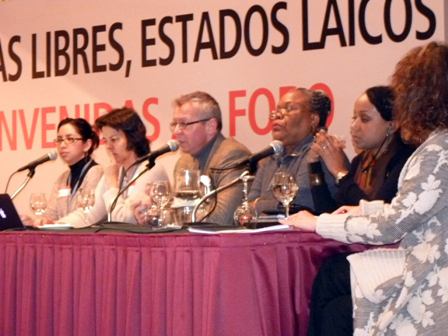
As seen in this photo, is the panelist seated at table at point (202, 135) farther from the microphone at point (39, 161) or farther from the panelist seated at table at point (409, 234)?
the panelist seated at table at point (409, 234)

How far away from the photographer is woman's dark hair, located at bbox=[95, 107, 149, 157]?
5059 mm

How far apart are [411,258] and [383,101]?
149 centimetres

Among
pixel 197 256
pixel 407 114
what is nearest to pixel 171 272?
pixel 197 256

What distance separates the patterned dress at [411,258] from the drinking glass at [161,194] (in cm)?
102

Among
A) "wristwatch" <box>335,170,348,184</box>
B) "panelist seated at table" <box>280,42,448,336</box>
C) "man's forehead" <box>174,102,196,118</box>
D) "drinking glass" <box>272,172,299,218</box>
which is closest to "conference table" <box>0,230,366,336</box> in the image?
"panelist seated at table" <box>280,42,448,336</box>

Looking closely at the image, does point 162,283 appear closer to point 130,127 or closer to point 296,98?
point 296,98

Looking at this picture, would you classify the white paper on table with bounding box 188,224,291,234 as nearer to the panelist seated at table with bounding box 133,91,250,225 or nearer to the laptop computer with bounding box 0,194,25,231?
the laptop computer with bounding box 0,194,25,231

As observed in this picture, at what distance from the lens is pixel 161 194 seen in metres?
3.51

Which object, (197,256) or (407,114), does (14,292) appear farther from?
(407,114)

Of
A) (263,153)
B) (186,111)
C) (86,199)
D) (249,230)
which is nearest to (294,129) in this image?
(186,111)

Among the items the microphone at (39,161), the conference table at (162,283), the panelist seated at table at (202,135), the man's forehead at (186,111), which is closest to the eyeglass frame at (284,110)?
the panelist seated at table at (202,135)

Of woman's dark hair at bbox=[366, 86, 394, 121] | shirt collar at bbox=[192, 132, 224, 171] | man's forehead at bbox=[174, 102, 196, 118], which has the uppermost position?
man's forehead at bbox=[174, 102, 196, 118]

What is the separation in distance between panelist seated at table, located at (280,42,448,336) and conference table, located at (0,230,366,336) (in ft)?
0.40

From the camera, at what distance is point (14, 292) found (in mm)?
3395
